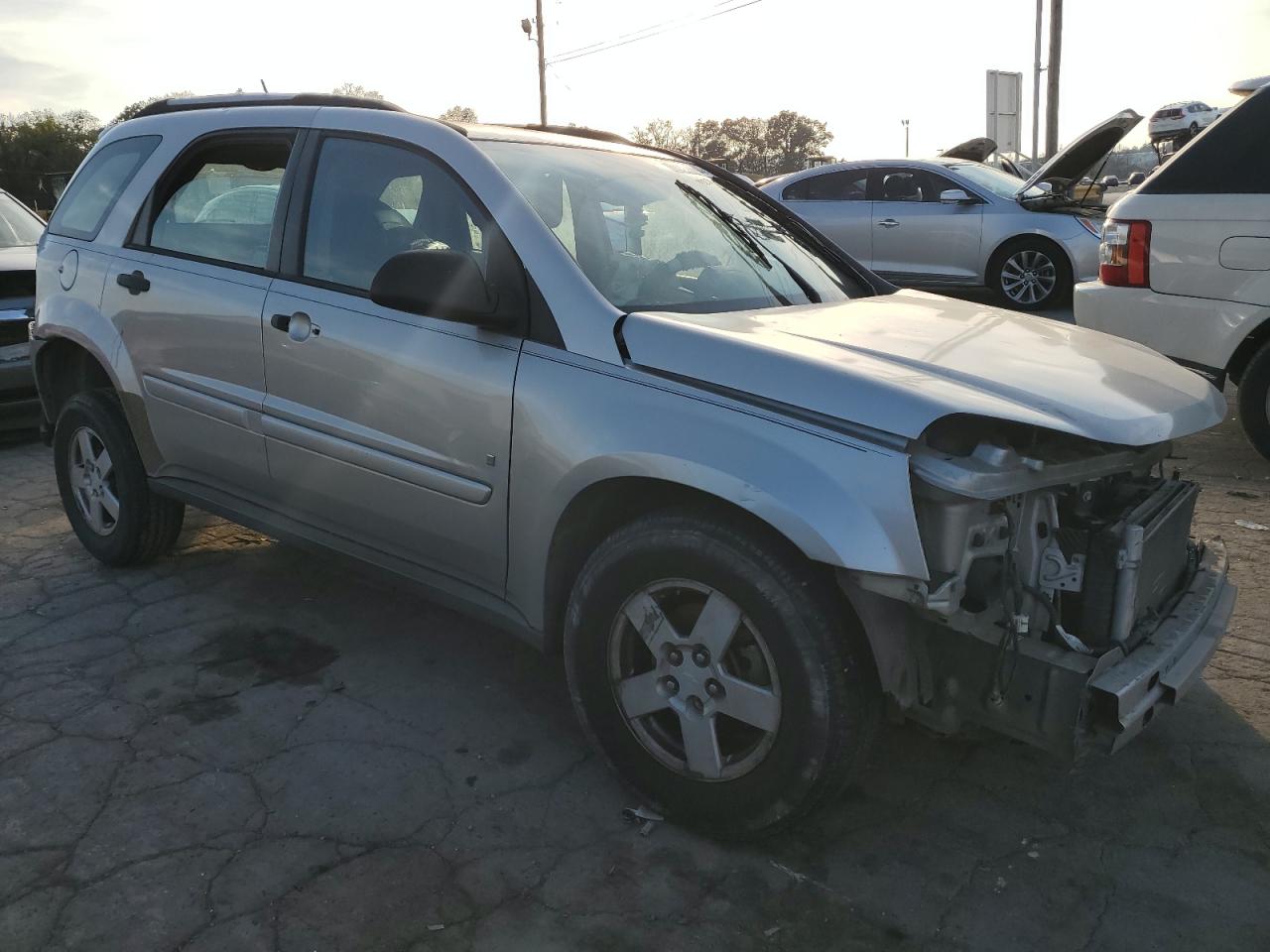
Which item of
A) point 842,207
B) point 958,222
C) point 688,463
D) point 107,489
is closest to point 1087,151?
point 958,222

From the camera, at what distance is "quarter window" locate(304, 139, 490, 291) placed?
3.17 m

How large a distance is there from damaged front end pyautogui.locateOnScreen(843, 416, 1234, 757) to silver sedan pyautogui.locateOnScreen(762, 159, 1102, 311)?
342 inches

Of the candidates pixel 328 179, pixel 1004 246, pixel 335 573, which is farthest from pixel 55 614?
pixel 1004 246

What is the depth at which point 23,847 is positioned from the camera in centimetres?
265

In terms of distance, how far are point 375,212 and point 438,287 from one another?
728 mm

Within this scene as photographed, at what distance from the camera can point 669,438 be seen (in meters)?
2.53

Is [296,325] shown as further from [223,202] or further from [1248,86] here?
[1248,86]

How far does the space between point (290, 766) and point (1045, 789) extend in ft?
6.90

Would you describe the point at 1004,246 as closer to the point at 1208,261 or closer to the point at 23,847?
the point at 1208,261

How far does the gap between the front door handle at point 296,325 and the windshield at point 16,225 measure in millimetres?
5233

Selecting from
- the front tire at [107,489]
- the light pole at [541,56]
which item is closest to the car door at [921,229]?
the front tire at [107,489]

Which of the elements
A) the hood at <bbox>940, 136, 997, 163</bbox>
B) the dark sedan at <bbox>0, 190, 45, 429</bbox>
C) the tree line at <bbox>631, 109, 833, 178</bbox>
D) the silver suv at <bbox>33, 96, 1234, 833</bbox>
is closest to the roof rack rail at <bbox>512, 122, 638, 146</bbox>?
the silver suv at <bbox>33, 96, 1234, 833</bbox>

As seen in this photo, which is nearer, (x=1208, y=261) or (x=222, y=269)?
(x=222, y=269)

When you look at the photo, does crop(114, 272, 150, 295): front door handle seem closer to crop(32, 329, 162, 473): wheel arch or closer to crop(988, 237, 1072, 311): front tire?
crop(32, 329, 162, 473): wheel arch
